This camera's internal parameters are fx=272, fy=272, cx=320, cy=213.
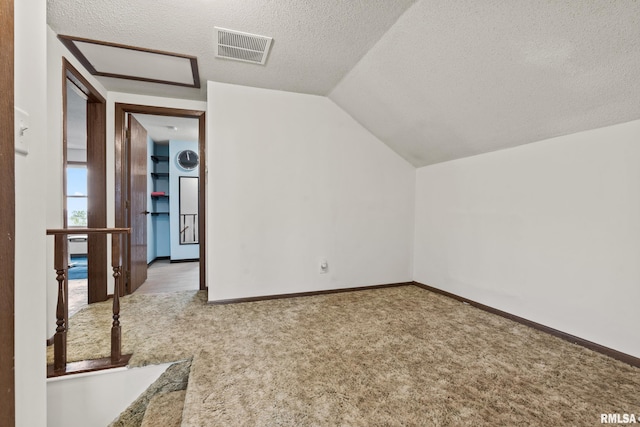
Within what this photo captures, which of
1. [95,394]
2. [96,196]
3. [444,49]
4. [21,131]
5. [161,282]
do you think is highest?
[444,49]

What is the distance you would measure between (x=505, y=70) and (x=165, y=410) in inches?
125

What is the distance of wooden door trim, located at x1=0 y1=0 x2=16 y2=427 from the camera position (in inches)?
33.2

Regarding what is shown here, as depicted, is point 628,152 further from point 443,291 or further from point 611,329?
point 443,291

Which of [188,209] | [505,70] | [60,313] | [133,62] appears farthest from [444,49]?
[188,209]

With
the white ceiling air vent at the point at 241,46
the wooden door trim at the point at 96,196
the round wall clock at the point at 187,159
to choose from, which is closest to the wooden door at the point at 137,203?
the wooden door trim at the point at 96,196

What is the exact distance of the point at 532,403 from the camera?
1.45 meters

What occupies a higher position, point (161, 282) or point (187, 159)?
Answer: point (187, 159)

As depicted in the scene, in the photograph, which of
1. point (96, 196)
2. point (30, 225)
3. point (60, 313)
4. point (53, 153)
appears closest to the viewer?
point (30, 225)

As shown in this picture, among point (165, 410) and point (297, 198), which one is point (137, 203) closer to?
point (297, 198)

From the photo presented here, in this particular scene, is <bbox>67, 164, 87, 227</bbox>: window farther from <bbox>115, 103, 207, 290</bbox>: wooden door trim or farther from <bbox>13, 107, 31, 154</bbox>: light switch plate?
<bbox>13, 107, 31, 154</bbox>: light switch plate

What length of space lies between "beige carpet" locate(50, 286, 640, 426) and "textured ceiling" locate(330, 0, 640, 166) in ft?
→ 5.70

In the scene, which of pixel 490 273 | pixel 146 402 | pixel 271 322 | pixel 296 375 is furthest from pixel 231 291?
pixel 490 273

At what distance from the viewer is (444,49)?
6.77 feet

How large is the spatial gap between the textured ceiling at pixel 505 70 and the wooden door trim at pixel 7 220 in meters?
2.13
